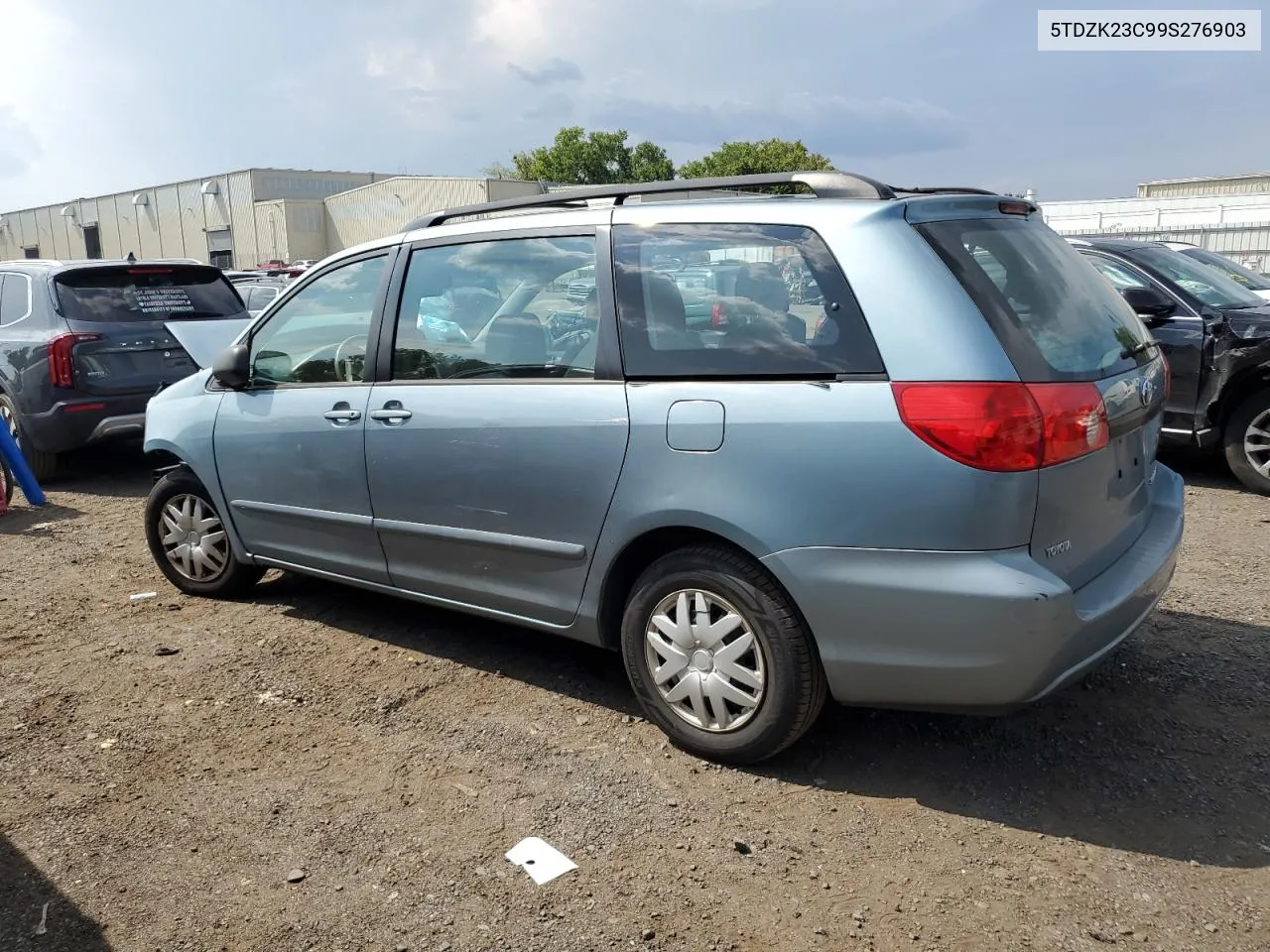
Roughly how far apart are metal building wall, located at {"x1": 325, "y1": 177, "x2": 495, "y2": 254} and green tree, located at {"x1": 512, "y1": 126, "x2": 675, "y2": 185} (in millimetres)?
18736

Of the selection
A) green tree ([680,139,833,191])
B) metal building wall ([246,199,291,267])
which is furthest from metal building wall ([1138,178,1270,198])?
metal building wall ([246,199,291,267])

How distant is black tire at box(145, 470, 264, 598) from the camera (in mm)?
5180

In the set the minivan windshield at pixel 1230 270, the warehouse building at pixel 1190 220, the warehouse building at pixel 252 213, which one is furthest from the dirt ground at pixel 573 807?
the warehouse building at pixel 252 213

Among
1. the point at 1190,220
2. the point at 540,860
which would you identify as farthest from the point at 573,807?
the point at 1190,220

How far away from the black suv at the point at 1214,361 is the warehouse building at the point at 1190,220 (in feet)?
19.7

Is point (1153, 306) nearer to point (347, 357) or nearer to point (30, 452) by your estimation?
point (347, 357)

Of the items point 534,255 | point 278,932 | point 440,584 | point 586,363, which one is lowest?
point 278,932

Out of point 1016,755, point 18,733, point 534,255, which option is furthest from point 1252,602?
point 18,733

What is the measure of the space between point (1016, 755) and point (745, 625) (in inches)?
42.1

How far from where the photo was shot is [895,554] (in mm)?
2916

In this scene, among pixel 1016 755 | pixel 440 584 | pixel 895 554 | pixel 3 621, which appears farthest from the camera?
pixel 3 621

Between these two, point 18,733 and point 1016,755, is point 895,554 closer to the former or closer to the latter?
point 1016,755

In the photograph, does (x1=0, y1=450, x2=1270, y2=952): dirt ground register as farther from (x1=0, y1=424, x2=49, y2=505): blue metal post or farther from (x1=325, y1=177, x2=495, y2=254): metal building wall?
(x1=325, y1=177, x2=495, y2=254): metal building wall

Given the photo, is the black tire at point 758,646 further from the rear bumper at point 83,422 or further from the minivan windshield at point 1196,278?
the rear bumper at point 83,422
